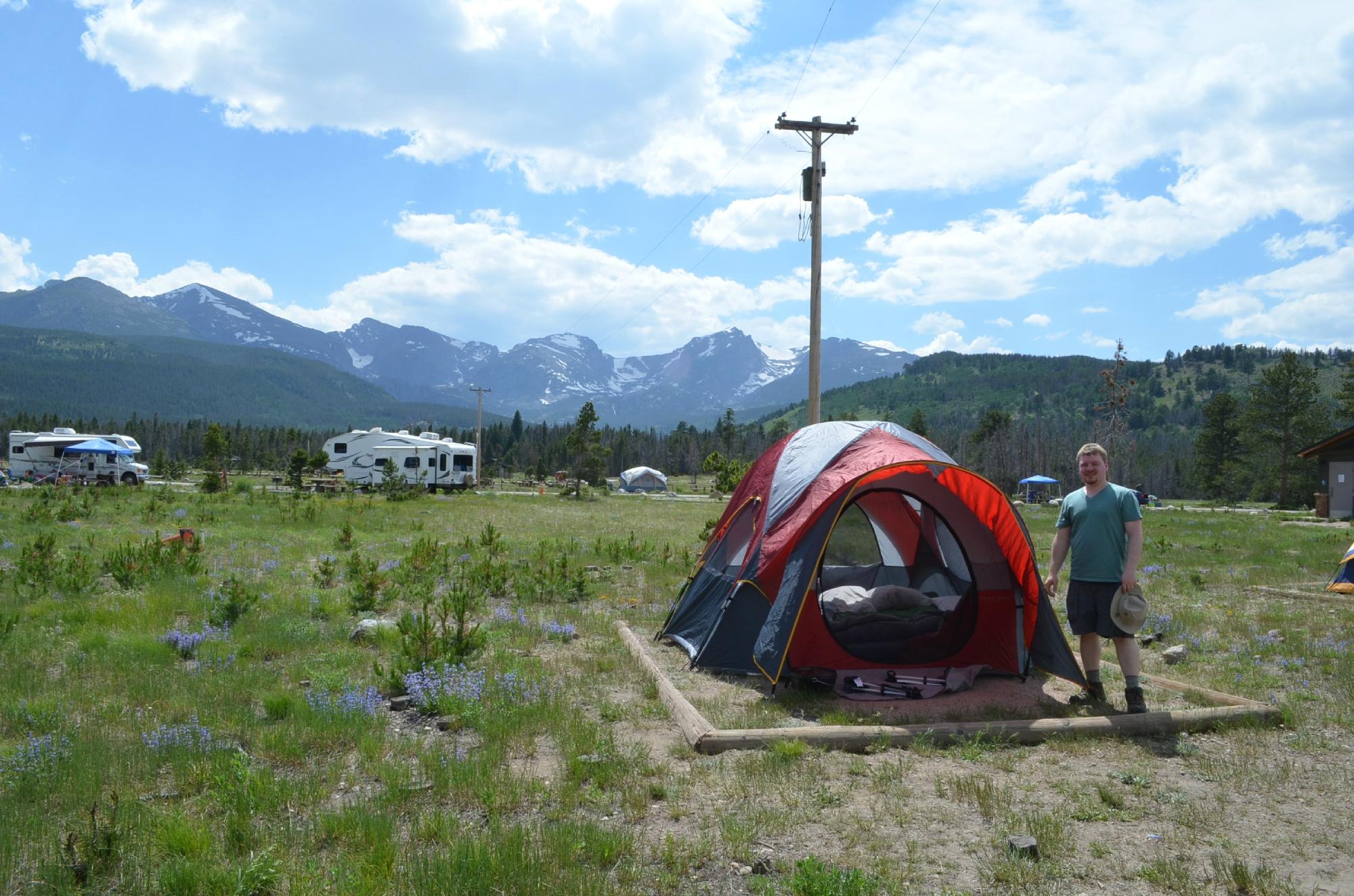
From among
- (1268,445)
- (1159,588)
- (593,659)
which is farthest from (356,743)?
(1268,445)

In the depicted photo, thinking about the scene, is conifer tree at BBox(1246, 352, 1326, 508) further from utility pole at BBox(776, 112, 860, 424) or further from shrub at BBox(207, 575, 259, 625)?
shrub at BBox(207, 575, 259, 625)

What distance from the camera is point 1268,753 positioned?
19.7ft

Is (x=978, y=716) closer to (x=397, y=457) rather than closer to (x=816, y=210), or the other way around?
(x=816, y=210)

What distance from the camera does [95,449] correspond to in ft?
137

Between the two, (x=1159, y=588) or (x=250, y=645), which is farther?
(x=1159, y=588)

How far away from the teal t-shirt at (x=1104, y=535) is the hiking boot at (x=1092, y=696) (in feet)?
3.50

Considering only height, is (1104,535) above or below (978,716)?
above

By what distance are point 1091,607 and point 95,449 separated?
4858 cm

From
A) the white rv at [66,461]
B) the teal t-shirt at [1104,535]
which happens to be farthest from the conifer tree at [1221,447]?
the white rv at [66,461]

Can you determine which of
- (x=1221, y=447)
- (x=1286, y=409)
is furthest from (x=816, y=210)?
(x=1221, y=447)

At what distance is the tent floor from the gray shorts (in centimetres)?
73

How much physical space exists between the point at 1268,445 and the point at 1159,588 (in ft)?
224

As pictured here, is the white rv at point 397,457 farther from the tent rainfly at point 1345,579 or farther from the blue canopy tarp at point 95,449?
the tent rainfly at point 1345,579

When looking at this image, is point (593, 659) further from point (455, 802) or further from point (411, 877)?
point (411, 877)
